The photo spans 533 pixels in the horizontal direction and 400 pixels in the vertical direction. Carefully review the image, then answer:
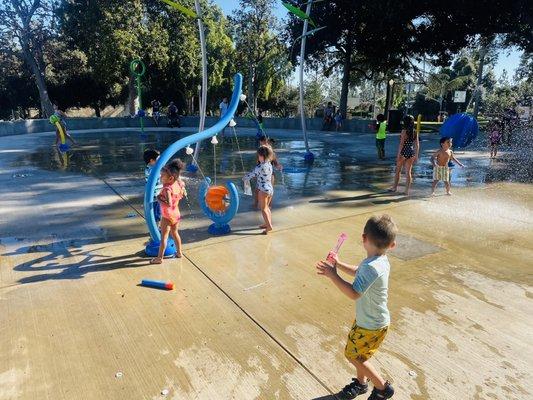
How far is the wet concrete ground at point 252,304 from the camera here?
2.95m

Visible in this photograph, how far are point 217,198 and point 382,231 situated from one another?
3.75m

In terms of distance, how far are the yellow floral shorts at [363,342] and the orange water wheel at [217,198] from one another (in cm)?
357

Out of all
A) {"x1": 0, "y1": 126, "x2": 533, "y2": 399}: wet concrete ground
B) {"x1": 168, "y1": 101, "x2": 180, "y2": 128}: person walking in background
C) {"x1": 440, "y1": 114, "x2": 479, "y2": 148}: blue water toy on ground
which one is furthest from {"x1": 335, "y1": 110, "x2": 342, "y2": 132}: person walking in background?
{"x1": 0, "y1": 126, "x2": 533, "y2": 399}: wet concrete ground

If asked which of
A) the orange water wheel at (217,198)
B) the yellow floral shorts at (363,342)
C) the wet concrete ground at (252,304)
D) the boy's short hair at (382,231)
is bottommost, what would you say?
the wet concrete ground at (252,304)

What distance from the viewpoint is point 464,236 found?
5.89 m

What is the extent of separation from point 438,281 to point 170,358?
9.80 ft

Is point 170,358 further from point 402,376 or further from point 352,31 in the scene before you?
point 352,31

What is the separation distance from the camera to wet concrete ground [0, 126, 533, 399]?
295cm

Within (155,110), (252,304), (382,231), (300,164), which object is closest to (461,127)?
(300,164)

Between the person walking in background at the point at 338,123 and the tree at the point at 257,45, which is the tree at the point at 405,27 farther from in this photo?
the tree at the point at 257,45

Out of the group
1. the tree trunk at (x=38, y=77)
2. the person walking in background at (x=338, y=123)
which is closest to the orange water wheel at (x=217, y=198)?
the person walking in background at (x=338, y=123)

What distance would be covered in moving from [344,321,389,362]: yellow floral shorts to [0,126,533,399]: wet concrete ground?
42cm

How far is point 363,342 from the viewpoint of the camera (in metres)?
2.62

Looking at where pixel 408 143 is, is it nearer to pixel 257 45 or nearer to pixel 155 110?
pixel 155 110
